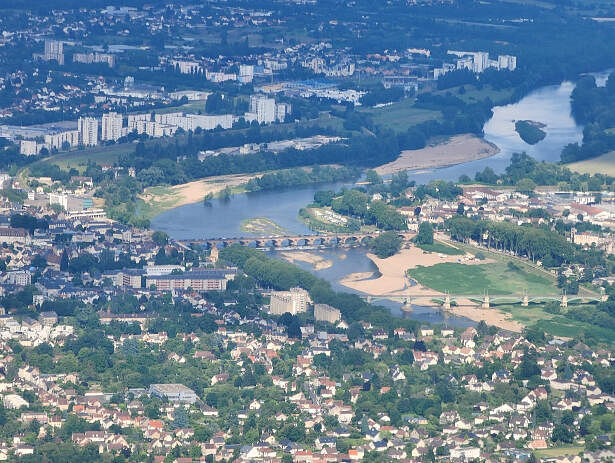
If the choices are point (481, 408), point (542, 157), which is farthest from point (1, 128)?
point (481, 408)

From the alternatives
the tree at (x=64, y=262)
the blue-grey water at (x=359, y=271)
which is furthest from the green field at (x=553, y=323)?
the tree at (x=64, y=262)

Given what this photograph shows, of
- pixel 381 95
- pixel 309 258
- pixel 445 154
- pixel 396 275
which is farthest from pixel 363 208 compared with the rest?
pixel 381 95

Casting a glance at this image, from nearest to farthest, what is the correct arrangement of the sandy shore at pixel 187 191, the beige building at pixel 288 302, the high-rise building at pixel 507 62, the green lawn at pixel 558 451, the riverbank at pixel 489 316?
the green lawn at pixel 558 451, the beige building at pixel 288 302, the riverbank at pixel 489 316, the sandy shore at pixel 187 191, the high-rise building at pixel 507 62

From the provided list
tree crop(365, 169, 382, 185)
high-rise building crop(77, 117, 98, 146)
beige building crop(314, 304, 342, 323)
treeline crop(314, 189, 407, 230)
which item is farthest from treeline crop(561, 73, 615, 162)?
beige building crop(314, 304, 342, 323)

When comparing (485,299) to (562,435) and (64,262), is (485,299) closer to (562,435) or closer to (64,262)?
(64,262)

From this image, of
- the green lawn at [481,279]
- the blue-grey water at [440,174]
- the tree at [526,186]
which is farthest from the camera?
the tree at [526,186]

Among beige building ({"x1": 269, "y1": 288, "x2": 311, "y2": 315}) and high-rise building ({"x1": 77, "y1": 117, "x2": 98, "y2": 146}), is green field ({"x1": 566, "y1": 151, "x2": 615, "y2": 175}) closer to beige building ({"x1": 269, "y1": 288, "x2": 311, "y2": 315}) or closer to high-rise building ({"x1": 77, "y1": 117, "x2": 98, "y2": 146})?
high-rise building ({"x1": 77, "y1": 117, "x2": 98, "y2": 146})

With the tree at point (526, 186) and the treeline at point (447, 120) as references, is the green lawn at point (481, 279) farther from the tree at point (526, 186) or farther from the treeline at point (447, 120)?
the treeline at point (447, 120)
